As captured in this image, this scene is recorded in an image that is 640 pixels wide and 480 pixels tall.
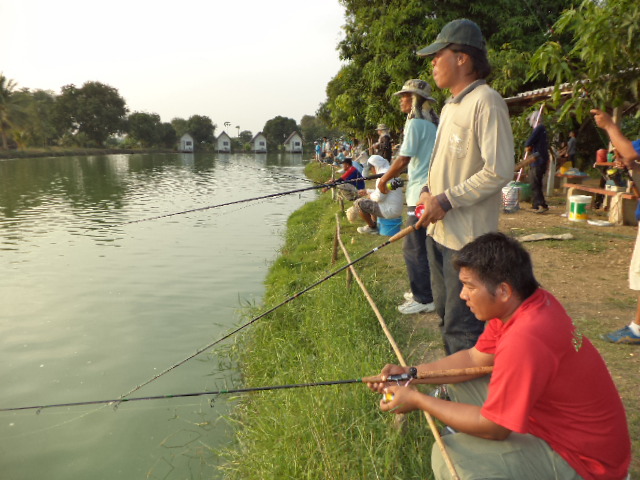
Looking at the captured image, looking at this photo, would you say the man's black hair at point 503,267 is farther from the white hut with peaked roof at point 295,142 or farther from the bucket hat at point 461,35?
the white hut with peaked roof at point 295,142

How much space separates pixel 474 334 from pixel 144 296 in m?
6.23

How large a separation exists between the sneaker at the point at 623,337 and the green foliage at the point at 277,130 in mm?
100752

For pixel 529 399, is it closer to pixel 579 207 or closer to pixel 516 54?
pixel 579 207

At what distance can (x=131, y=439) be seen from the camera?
4055 mm

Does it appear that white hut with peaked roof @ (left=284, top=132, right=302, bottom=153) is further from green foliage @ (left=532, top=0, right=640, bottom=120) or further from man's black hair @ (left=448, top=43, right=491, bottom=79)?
man's black hair @ (left=448, top=43, right=491, bottom=79)

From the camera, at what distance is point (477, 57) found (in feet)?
9.02

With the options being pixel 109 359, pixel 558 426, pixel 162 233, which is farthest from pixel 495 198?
pixel 162 233

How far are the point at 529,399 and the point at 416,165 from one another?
298cm

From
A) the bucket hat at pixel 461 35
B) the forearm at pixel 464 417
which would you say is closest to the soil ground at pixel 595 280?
the forearm at pixel 464 417

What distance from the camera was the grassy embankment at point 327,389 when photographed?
276 cm

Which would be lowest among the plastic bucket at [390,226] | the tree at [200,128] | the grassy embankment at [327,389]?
the grassy embankment at [327,389]

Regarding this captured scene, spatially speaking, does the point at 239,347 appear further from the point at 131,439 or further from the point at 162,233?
the point at 162,233

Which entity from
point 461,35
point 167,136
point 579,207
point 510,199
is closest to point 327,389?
point 461,35

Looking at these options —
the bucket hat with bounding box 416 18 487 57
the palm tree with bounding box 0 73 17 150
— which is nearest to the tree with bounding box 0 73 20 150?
the palm tree with bounding box 0 73 17 150
